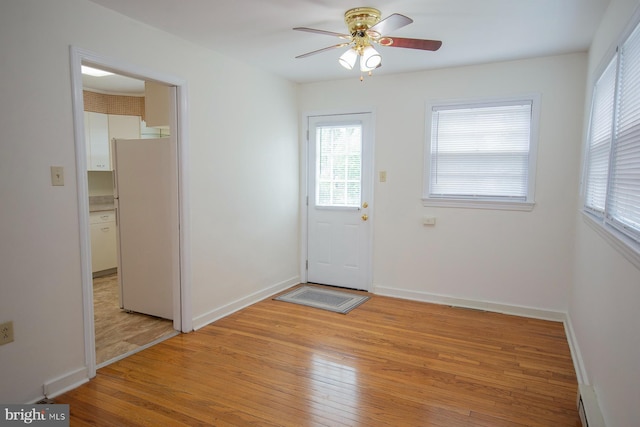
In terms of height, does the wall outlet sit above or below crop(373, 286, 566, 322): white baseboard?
above

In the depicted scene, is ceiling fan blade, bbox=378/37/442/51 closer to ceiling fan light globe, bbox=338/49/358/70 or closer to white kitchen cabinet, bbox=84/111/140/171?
ceiling fan light globe, bbox=338/49/358/70

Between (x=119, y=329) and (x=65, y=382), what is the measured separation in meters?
1.05

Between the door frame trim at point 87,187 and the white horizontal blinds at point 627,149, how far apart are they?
2.99 meters

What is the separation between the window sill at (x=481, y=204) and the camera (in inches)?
153

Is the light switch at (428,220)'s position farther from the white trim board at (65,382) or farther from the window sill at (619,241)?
the white trim board at (65,382)

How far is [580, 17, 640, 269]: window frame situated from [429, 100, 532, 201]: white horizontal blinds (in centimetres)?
60

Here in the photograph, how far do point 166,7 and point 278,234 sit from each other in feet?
8.82

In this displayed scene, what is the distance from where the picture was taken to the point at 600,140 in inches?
104

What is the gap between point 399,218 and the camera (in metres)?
4.49

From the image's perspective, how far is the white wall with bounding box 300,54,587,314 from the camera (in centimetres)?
373

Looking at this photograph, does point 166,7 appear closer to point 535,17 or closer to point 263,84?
point 263,84

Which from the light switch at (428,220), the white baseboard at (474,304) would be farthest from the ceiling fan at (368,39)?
the white baseboard at (474,304)

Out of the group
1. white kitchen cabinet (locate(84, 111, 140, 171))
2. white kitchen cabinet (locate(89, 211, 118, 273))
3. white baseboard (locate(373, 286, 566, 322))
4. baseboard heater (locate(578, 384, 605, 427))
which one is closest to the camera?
baseboard heater (locate(578, 384, 605, 427))

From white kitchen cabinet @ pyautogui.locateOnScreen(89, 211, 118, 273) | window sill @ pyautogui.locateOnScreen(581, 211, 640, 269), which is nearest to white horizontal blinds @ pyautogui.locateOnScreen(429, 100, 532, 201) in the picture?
window sill @ pyautogui.locateOnScreen(581, 211, 640, 269)
